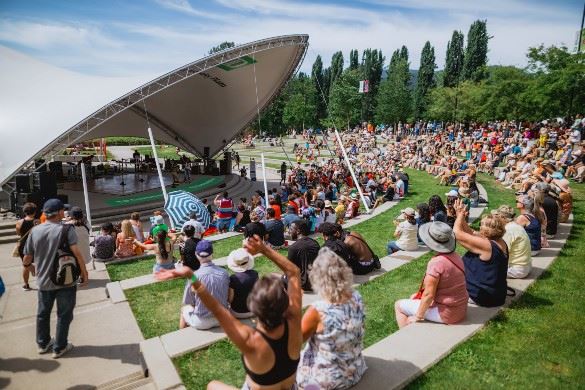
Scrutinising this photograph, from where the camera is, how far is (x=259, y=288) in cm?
242

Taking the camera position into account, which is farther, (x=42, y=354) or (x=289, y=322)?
(x=42, y=354)

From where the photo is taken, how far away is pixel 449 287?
4.40 meters

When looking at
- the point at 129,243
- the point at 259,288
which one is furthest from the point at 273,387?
the point at 129,243

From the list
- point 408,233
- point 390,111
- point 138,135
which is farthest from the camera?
point 390,111

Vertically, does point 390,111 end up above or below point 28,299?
above

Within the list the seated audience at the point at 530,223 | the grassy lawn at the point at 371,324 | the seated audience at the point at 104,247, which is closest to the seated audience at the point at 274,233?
the grassy lawn at the point at 371,324

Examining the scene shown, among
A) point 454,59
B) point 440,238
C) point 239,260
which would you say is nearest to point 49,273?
point 239,260

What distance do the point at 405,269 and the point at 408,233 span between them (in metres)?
1.30

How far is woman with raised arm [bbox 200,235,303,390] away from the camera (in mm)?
2381

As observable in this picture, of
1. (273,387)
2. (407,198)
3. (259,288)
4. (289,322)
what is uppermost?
(259,288)

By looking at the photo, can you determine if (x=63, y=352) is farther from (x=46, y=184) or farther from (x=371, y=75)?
(x=371, y=75)

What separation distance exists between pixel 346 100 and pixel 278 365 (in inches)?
2448

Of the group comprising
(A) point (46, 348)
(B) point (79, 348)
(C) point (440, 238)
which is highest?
(C) point (440, 238)

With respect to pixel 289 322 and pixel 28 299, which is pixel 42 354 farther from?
pixel 289 322
